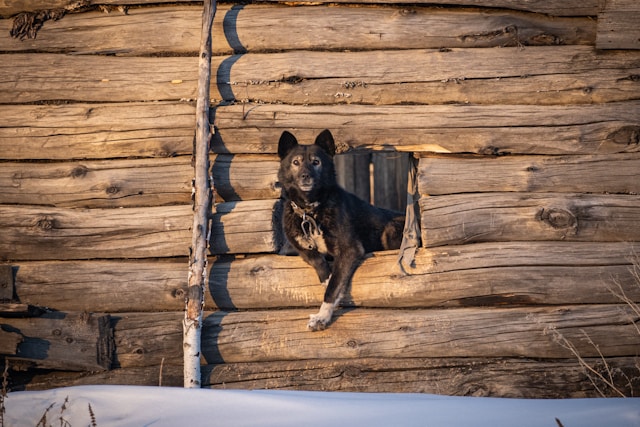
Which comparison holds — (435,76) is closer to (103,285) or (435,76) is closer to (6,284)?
(103,285)

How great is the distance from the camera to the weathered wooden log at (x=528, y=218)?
5.93 meters

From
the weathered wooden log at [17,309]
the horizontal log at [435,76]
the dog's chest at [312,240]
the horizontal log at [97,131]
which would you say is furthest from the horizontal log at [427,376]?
the horizontal log at [435,76]

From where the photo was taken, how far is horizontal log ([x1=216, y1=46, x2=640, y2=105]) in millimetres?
6047

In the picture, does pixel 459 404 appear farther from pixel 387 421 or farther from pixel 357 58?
pixel 357 58

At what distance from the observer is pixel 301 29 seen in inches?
244

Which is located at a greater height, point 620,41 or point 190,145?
point 620,41

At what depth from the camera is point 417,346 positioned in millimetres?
5930

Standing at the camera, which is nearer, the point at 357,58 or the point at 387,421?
the point at 387,421

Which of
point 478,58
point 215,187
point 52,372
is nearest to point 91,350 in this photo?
point 52,372

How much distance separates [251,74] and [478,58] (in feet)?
7.17

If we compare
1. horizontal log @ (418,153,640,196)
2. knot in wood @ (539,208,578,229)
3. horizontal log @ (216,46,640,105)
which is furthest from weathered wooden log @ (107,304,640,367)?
horizontal log @ (216,46,640,105)

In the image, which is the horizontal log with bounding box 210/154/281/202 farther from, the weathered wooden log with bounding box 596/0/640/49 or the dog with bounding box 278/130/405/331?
the weathered wooden log with bounding box 596/0/640/49

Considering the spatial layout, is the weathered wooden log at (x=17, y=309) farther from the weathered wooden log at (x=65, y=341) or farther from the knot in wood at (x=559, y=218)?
the knot in wood at (x=559, y=218)

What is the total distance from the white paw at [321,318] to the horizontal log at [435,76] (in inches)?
77.6
